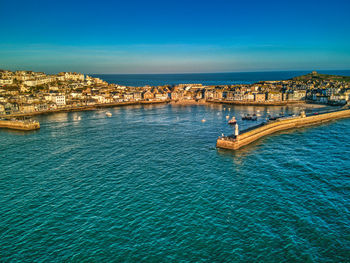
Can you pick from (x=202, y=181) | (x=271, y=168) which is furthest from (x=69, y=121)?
(x=271, y=168)

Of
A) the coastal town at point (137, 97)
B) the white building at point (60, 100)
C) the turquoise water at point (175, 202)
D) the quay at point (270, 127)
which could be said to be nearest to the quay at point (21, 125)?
the turquoise water at point (175, 202)

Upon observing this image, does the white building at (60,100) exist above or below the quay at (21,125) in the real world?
above

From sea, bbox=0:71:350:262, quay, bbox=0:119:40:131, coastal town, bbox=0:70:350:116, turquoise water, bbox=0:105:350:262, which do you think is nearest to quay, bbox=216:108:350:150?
sea, bbox=0:71:350:262

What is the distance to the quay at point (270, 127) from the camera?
47.2 meters

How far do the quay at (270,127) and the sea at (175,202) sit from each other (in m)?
1.99

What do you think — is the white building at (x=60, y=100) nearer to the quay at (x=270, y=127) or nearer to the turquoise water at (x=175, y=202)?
the turquoise water at (x=175, y=202)

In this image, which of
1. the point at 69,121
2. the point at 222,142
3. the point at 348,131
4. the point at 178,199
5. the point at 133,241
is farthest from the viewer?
the point at 69,121

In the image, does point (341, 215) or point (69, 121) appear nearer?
point (341, 215)

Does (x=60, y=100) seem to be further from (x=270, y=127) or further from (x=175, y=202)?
(x=175, y=202)

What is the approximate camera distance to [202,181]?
32.6 meters

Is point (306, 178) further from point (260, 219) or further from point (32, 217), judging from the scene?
point (32, 217)

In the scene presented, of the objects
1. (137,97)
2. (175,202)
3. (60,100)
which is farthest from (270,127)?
(60,100)

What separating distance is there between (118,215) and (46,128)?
5405cm

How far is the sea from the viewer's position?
20.3 m
